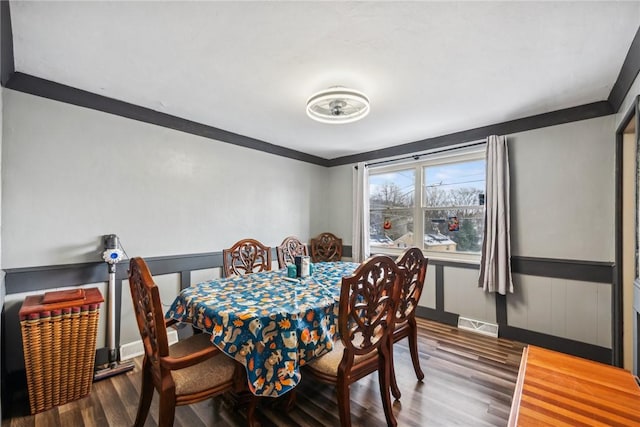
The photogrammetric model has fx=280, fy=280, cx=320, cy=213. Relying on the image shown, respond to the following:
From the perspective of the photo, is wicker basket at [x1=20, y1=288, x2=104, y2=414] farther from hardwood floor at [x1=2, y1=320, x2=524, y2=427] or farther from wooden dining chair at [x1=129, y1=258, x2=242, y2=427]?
wooden dining chair at [x1=129, y1=258, x2=242, y2=427]

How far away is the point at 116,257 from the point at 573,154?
426 centimetres

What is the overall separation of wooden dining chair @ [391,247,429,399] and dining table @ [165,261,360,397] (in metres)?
0.50

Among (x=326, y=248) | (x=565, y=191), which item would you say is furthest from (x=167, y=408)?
(x=565, y=191)

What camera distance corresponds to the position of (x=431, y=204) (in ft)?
12.3

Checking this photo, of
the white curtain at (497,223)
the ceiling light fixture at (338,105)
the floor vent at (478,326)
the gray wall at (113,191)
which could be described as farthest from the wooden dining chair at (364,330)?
the gray wall at (113,191)

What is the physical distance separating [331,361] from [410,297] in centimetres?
82

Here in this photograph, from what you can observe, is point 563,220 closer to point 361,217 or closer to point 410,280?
point 410,280

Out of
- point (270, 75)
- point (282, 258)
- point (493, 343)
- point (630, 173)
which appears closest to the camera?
point (270, 75)

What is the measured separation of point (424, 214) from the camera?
380cm

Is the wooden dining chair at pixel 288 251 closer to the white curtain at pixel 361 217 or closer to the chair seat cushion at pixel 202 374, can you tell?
the white curtain at pixel 361 217

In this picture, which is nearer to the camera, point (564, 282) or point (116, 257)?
point (116, 257)

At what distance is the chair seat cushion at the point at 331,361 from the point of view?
1608 mm

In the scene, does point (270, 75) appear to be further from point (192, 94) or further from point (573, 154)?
point (573, 154)

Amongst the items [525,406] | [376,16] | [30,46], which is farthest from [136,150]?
[525,406]
